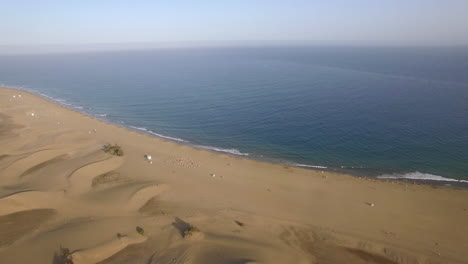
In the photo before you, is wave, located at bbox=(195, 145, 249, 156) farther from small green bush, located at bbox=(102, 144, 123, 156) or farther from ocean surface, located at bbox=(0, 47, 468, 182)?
small green bush, located at bbox=(102, 144, 123, 156)

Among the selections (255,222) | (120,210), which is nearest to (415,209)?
(255,222)

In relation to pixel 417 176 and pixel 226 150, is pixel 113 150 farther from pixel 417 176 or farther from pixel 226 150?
pixel 417 176

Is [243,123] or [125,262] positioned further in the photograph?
[243,123]

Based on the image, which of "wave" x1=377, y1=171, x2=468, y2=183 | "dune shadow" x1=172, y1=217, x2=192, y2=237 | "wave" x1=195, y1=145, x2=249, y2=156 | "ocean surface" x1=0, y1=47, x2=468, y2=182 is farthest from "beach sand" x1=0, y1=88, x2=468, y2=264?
"ocean surface" x1=0, y1=47, x2=468, y2=182

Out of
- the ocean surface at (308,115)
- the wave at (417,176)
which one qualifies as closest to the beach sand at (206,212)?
the wave at (417,176)

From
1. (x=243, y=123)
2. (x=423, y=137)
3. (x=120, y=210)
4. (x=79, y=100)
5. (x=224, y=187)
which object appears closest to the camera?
(x=120, y=210)

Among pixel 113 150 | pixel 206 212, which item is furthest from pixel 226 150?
pixel 206 212

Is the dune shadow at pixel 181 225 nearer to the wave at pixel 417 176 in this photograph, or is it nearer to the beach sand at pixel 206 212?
the beach sand at pixel 206 212

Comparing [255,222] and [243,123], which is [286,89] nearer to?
[243,123]
